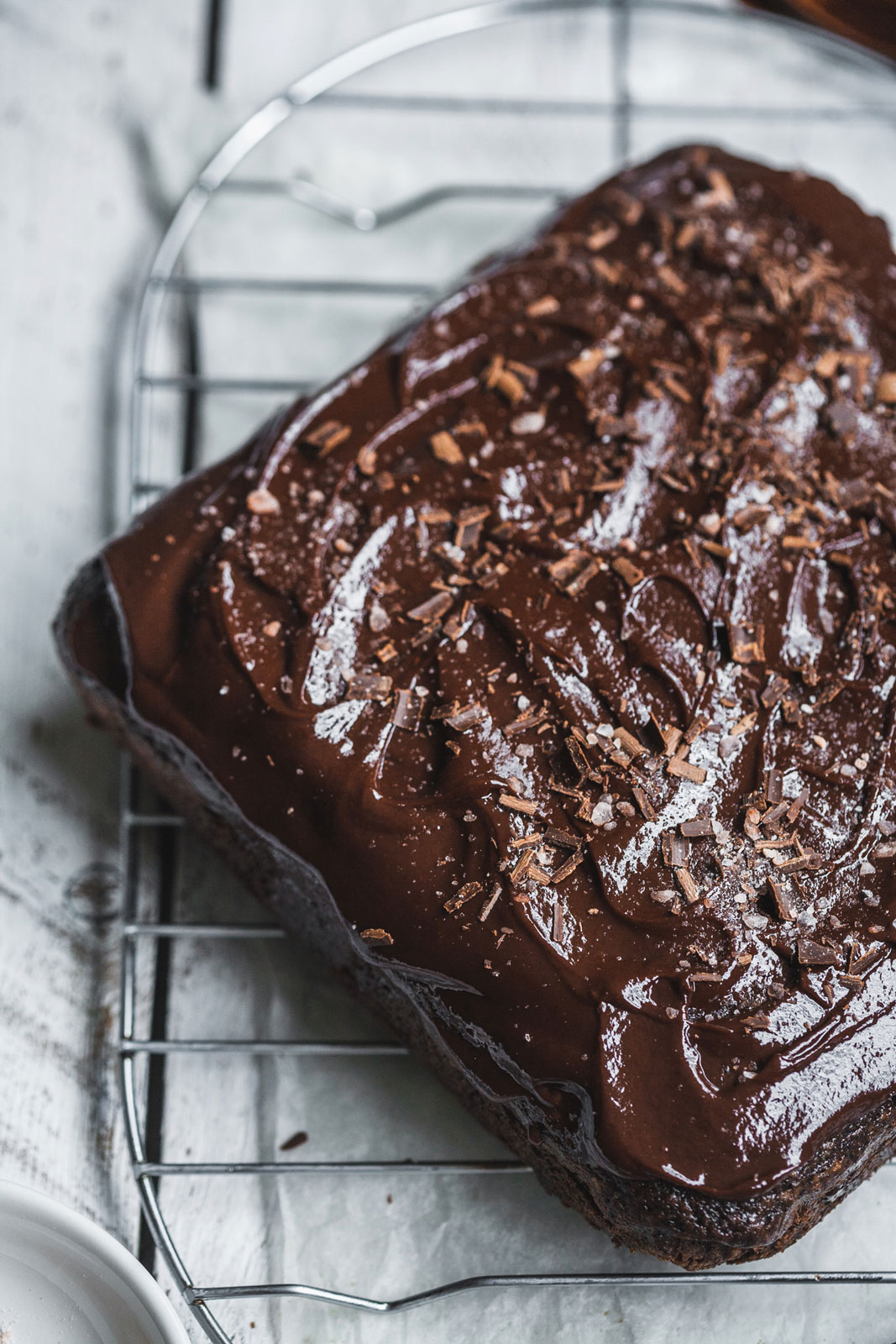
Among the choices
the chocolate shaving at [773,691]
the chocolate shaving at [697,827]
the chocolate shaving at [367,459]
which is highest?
the chocolate shaving at [367,459]

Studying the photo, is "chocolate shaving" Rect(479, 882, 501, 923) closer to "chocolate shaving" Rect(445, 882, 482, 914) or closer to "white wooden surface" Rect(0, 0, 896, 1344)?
"chocolate shaving" Rect(445, 882, 482, 914)

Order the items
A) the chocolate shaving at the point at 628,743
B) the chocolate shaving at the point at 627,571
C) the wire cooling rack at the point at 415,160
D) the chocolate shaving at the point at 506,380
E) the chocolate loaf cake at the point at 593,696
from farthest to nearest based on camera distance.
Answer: the wire cooling rack at the point at 415,160, the chocolate shaving at the point at 506,380, the chocolate shaving at the point at 627,571, the chocolate shaving at the point at 628,743, the chocolate loaf cake at the point at 593,696

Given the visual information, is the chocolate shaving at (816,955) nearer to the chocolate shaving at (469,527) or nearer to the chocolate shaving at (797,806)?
the chocolate shaving at (797,806)

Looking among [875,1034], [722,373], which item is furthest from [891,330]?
[875,1034]

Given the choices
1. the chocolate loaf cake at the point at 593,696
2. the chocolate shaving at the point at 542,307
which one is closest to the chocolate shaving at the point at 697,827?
the chocolate loaf cake at the point at 593,696

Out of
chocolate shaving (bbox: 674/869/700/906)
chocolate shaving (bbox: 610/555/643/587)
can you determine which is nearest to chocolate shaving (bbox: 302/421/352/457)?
chocolate shaving (bbox: 610/555/643/587)

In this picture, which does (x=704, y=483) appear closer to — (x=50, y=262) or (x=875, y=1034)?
(x=875, y=1034)

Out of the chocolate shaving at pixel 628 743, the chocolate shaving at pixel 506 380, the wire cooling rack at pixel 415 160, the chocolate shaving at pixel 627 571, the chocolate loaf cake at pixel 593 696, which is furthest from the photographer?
the wire cooling rack at pixel 415 160
